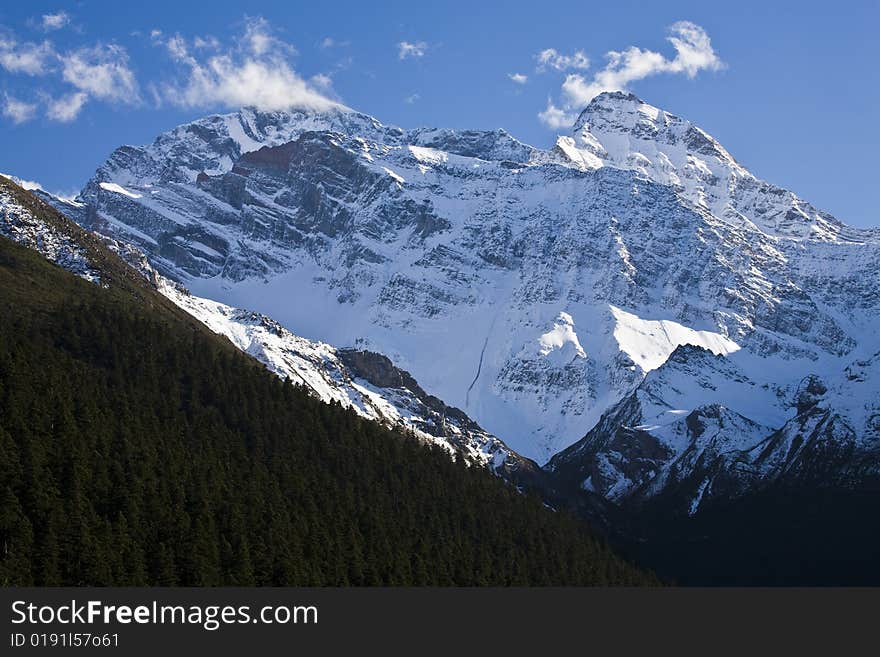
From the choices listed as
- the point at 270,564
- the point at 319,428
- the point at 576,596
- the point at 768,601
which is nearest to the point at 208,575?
the point at 270,564

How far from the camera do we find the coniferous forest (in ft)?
433

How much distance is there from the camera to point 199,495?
152m

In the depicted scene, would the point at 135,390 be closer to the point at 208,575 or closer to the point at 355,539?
the point at 355,539

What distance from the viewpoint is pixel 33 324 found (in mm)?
193000

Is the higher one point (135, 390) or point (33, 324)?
point (33, 324)

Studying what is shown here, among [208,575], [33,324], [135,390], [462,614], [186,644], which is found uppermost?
[33,324]

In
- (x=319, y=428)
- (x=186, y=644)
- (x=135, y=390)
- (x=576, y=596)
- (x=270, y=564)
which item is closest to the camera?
(x=186, y=644)

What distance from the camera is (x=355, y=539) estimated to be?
160 metres

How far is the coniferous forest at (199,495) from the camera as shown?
132 m

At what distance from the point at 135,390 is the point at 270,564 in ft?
160

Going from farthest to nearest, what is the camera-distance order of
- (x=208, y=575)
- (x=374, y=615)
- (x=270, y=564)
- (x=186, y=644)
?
(x=270, y=564), (x=208, y=575), (x=374, y=615), (x=186, y=644)

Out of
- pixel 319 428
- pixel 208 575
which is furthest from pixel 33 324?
pixel 208 575

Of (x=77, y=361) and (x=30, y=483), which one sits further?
(x=77, y=361)

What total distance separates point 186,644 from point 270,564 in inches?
1712
